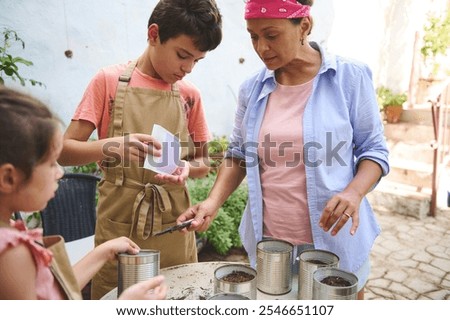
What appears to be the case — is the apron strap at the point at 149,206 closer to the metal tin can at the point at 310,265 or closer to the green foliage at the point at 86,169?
the metal tin can at the point at 310,265

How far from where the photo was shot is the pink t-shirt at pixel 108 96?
1800 mm

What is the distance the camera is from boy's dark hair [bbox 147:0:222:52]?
178cm

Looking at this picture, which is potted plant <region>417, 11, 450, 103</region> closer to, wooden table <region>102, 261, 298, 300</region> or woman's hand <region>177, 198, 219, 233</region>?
woman's hand <region>177, 198, 219, 233</region>

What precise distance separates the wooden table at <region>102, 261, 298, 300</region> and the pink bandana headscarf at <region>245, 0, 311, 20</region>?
0.99 m

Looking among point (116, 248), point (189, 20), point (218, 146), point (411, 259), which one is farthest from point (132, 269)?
point (218, 146)

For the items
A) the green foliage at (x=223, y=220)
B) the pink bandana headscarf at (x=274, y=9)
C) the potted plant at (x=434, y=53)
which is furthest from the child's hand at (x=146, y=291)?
the potted plant at (x=434, y=53)

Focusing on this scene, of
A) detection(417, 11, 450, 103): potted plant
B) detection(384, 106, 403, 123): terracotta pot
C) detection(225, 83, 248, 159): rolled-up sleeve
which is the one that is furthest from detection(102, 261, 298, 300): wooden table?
detection(417, 11, 450, 103): potted plant

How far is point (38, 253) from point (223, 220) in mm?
3240

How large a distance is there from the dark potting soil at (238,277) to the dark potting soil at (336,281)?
0.78 ft

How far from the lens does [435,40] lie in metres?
7.12

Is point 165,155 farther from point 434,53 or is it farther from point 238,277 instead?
point 434,53

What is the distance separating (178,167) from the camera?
1.91m
